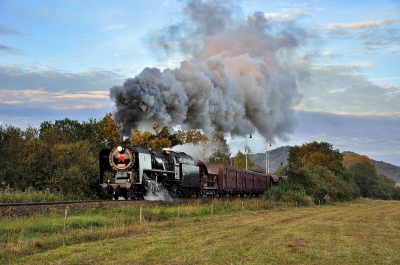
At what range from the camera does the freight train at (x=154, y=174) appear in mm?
27609

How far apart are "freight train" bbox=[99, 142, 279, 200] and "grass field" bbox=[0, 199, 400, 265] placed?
6.95 metres

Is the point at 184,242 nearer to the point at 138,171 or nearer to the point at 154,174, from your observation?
the point at 138,171

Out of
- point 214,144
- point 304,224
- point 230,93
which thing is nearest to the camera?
point 304,224

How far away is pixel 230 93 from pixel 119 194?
12965mm

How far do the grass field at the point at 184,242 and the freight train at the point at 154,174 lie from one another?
6.95 metres

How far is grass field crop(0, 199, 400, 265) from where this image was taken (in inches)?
459

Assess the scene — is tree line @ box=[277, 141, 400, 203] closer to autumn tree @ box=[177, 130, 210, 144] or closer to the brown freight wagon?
the brown freight wagon

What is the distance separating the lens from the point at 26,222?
53.7ft

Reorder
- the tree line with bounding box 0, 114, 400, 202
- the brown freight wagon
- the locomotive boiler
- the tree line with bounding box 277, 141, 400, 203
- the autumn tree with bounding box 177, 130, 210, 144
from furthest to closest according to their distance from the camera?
the autumn tree with bounding box 177, 130, 210, 144 < the tree line with bounding box 277, 141, 400, 203 < the brown freight wagon < the tree line with bounding box 0, 114, 400, 202 < the locomotive boiler

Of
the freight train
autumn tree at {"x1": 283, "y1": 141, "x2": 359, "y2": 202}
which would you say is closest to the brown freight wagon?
the freight train

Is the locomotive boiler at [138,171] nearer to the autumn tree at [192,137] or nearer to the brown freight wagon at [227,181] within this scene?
the brown freight wagon at [227,181]

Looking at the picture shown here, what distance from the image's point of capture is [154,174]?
30.0 meters

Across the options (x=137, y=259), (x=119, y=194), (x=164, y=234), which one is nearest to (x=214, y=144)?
(x=119, y=194)

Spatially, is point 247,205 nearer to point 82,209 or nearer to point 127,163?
point 127,163
